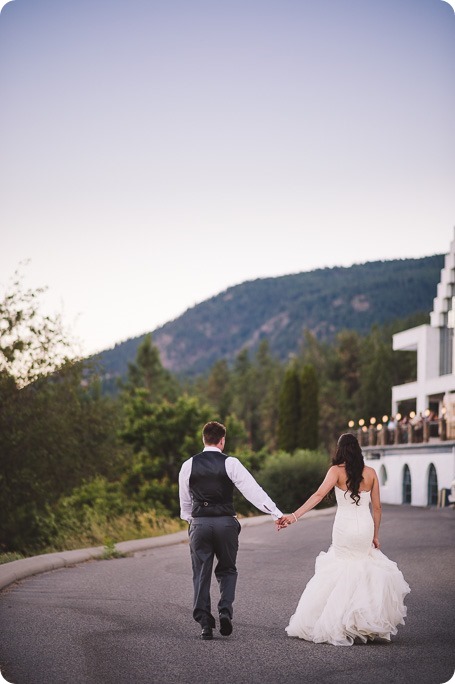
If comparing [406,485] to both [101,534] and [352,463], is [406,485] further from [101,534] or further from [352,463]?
[352,463]

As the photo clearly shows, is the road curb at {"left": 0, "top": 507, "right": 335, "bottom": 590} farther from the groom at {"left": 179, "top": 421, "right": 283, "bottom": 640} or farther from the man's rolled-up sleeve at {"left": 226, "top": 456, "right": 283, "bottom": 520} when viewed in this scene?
the man's rolled-up sleeve at {"left": 226, "top": 456, "right": 283, "bottom": 520}

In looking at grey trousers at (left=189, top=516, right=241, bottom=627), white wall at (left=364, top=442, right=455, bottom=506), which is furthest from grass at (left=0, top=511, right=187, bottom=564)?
white wall at (left=364, top=442, right=455, bottom=506)

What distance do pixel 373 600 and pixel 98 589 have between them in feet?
17.2

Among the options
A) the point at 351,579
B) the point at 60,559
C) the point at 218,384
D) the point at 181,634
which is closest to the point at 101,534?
the point at 60,559

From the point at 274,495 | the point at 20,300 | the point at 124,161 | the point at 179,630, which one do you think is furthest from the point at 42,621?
the point at 274,495

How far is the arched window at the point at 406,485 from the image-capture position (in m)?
47.0

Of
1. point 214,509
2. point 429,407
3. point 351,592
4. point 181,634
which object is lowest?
point 181,634

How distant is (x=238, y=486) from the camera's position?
31.1 ft

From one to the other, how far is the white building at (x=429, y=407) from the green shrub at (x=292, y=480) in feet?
17.3

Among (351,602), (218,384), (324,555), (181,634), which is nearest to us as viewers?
(351,602)

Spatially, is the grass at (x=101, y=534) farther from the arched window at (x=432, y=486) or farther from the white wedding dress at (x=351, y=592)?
the arched window at (x=432, y=486)

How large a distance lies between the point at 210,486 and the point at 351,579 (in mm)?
1521

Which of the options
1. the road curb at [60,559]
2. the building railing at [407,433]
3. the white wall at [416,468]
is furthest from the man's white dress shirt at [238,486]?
the building railing at [407,433]

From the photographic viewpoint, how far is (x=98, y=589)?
1330 centimetres
